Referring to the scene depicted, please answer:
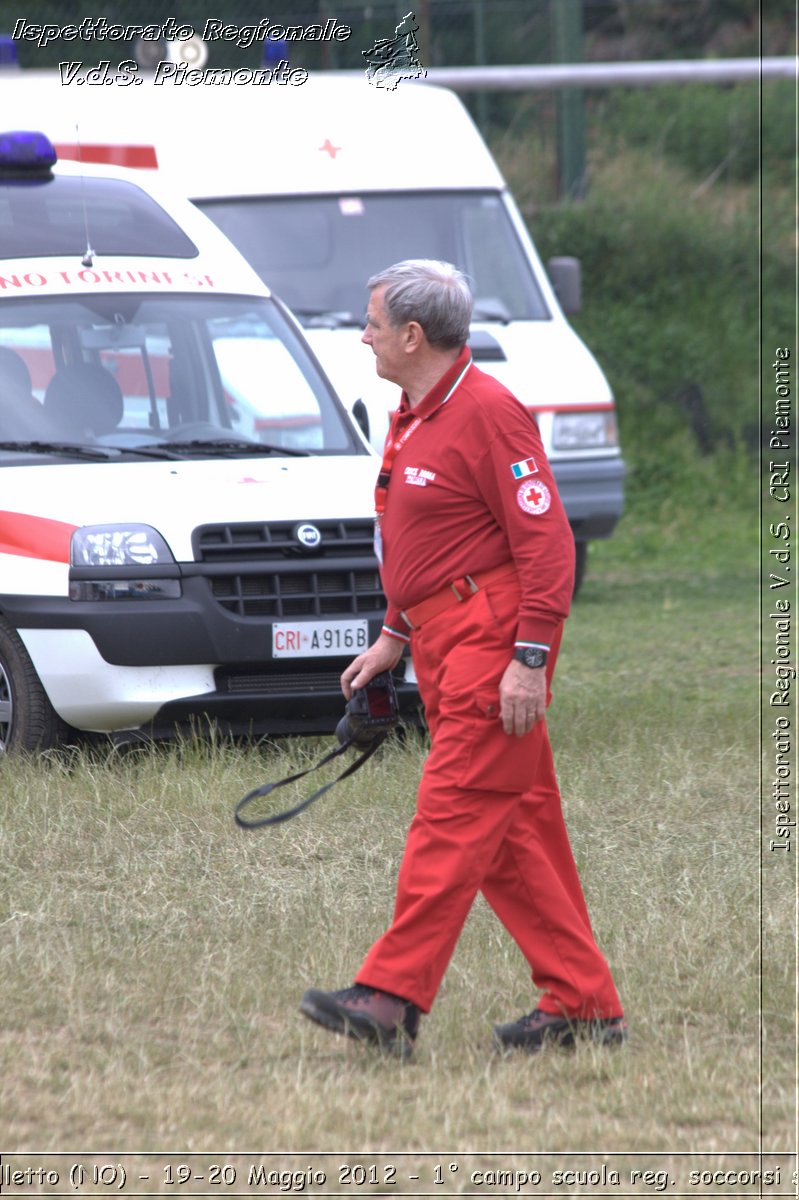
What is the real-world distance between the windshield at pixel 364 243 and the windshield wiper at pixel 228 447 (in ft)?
12.4

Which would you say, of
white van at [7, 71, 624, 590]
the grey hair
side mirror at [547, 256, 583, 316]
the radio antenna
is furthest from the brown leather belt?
side mirror at [547, 256, 583, 316]

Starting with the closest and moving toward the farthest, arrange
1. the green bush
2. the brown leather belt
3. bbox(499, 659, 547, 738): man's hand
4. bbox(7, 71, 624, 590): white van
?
bbox(499, 659, 547, 738): man's hand
the brown leather belt
bbox(7, 71, 624, 590): white van
the green bush

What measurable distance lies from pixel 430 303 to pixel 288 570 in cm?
280

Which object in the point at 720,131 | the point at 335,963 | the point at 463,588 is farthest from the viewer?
the point at 720,131

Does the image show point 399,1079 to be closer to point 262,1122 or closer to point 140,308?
point 262,1122

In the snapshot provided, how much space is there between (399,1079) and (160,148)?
8.41 m

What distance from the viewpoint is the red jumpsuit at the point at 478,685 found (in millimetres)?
4207

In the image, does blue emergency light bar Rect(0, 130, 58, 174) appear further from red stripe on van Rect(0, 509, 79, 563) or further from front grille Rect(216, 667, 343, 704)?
front grille Rect(216, 667, 343, 704)

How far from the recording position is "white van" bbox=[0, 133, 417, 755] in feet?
22.6

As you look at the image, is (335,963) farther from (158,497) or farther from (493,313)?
(493,313)

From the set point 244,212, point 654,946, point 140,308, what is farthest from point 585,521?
point 654,946

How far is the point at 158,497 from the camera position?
278 inches

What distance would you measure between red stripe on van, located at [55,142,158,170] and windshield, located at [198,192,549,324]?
520mm

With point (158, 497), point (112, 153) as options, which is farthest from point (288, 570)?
point (112, 153)
